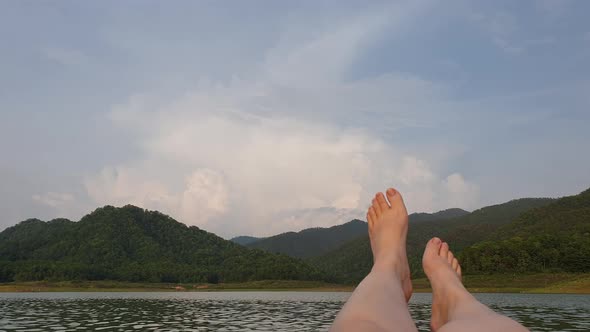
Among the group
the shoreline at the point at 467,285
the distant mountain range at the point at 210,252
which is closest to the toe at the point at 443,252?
the shoreline at the point at 467,285

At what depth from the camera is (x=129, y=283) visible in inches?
5143

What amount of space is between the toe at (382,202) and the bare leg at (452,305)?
0.85m

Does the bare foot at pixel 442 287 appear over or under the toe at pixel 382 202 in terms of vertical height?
under

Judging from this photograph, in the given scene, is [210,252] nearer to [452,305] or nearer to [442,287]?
[442,287]

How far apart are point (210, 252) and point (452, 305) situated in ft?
605

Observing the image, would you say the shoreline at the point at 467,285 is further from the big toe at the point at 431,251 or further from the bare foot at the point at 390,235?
the bare foot at the point at 390,235

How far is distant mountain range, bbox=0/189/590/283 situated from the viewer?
98.2 metres

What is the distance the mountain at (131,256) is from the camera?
5453 inches

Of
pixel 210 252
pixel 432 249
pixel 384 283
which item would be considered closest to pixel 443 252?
pixel 432 249

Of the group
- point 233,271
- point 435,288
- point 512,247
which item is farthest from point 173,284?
point 435,288

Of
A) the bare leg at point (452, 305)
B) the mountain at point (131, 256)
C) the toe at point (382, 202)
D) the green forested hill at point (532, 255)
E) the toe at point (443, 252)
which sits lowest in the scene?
the bare leg at point (452, 305)

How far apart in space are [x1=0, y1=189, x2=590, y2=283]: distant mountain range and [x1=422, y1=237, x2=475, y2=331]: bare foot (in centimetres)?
9546

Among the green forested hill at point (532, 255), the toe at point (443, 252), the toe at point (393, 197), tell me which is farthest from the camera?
the green forested hill at point (532, 255)

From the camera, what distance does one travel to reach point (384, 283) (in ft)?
14.7
